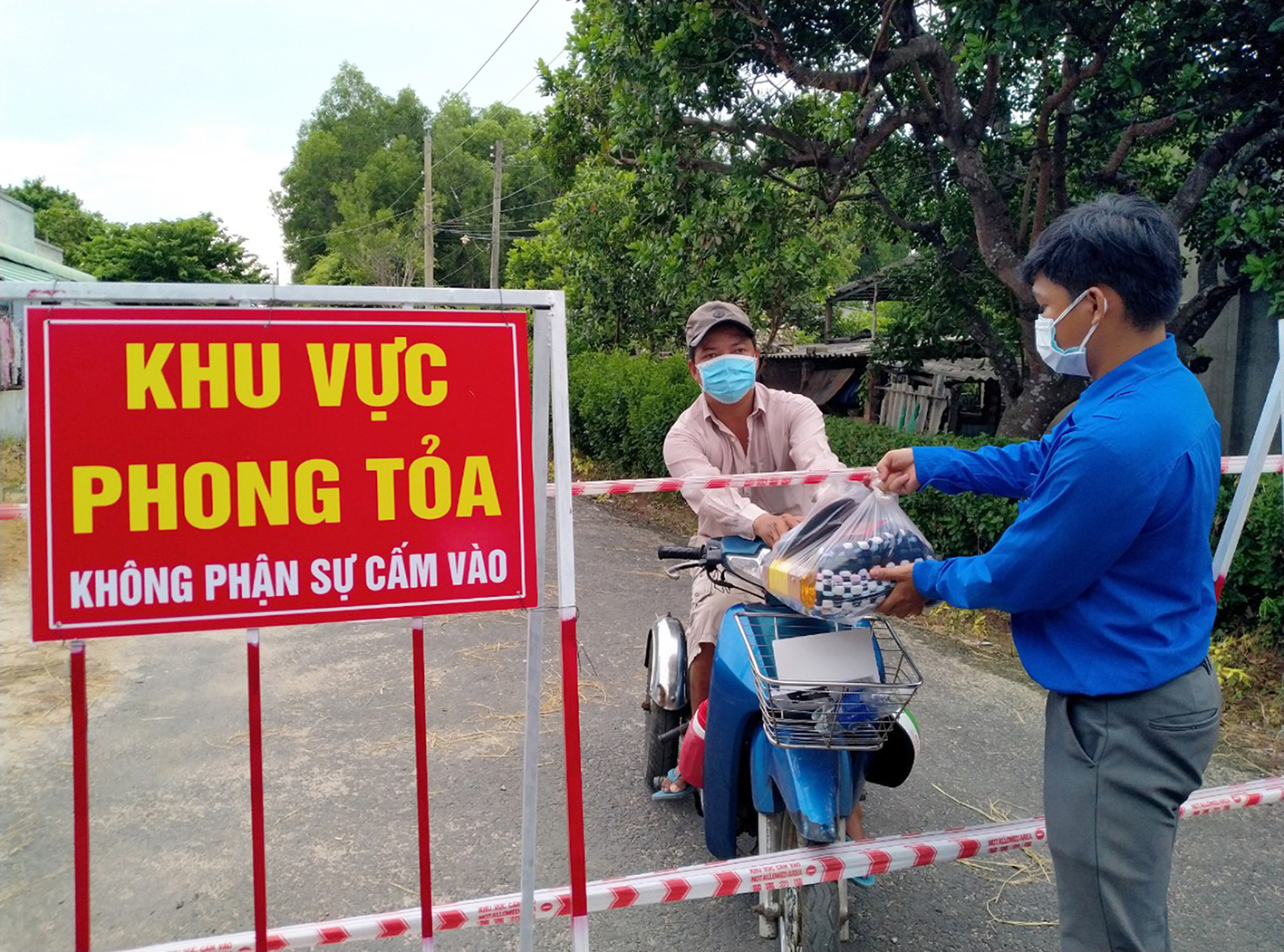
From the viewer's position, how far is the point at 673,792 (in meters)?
3.74

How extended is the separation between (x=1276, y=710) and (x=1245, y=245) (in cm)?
355

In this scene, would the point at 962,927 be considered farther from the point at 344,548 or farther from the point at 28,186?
the point at 28,186

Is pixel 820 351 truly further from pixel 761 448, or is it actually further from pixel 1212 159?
pixel 761 448

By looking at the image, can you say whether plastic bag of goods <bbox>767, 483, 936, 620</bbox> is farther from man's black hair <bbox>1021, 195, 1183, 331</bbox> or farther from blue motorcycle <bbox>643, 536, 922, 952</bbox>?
man's black hair <bbox>1021, 195, 1183, 331</bbox>

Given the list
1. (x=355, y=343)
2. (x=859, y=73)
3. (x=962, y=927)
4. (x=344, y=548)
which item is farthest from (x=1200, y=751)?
(x=859, y=73)

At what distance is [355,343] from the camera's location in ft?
6.65

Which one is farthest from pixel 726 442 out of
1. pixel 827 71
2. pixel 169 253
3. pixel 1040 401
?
pixel 169 253

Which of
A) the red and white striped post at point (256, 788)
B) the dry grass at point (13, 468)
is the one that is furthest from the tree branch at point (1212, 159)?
the dry grass at point (13, 468)

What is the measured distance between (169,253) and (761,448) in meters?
34.6

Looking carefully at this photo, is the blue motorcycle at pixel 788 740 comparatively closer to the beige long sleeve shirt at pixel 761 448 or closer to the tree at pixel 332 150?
the beige long sleeve shirt at pixel 761 448

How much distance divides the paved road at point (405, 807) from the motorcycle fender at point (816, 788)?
709 millimetres

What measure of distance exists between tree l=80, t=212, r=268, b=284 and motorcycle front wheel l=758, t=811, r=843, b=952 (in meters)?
33.5

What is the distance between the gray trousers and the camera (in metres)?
1.89

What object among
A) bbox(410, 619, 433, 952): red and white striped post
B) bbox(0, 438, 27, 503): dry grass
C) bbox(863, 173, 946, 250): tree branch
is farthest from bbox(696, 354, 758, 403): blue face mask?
bbox(0, 438, 27, 503): dry grass
